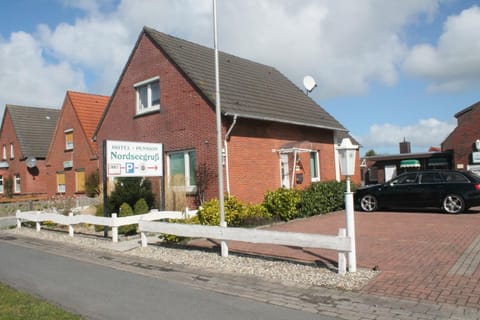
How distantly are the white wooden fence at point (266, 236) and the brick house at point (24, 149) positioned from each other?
26.3 metres

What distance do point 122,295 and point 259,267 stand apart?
8.45 ft

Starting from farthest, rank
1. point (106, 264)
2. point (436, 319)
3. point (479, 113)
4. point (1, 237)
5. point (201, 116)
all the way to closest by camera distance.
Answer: point (479, 113) → point (201, 116) → point (1, 237) → point (106, 264) → point (436, 319)

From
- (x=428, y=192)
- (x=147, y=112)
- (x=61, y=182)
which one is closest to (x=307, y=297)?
(x=428, y=192)

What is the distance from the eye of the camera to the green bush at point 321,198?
Result: 15141mm

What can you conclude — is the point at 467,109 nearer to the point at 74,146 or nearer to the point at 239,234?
the point at 74,146

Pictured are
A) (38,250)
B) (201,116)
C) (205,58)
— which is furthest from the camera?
(205,58)

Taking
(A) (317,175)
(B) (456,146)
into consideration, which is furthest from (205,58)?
(B) (456,146)

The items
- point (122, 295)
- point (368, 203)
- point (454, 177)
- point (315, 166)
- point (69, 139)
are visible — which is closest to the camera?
point (122, 295)

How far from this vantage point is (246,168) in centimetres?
1577

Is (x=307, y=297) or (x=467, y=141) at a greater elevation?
(x=467, y=141)

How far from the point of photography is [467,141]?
31.3 metres

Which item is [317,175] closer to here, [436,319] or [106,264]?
[106,264]

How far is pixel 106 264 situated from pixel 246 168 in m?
7.57

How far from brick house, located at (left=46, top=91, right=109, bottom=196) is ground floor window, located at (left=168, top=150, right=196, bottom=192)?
28.3 ft
